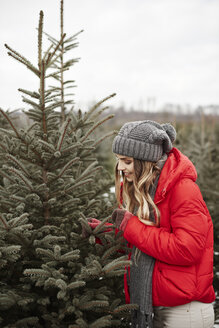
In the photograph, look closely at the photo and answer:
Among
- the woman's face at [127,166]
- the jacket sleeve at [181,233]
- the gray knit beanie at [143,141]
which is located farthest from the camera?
the woman's face at [127,166]

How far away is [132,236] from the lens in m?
1.90

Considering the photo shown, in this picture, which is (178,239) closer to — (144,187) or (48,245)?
(144,187)

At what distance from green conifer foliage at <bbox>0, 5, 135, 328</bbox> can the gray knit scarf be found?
0.10 m

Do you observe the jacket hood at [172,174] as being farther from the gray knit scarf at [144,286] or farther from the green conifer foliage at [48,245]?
the green conifer foliage at [48,245]

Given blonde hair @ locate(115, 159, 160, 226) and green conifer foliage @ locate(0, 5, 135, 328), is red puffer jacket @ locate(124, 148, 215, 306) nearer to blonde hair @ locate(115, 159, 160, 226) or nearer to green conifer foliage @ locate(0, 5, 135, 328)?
blonde hair @ locate(115, 159, 160, 226)

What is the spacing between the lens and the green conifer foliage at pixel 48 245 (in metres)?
2.04

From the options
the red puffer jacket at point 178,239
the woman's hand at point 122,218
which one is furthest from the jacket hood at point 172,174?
the woman's hand at point 122,218

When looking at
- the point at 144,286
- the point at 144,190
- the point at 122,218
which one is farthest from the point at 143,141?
the point at 144,286

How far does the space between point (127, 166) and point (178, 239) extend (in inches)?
23.4

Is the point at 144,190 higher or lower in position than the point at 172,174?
lower

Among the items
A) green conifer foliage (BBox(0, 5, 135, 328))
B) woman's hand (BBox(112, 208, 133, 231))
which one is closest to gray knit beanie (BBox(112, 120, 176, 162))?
woman's hand (BBox(112, 208, 133, 231))

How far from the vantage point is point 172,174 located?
1.84m

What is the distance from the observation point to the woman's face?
2017mm

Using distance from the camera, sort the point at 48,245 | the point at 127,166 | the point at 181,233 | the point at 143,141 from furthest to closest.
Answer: the point at 48,245 → the point at 127,166 → the point at 143,141 → the point at 181,233
